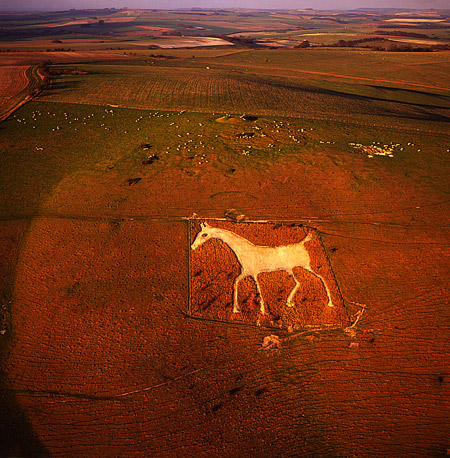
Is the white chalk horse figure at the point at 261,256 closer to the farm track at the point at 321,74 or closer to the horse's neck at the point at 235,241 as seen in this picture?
the horse's neck at the point at 235,241

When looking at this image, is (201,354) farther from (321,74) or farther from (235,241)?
(321,74)

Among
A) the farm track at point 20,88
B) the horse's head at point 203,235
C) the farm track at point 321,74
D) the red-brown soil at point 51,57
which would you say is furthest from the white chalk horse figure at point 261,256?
the red-brown soil at point 51,57

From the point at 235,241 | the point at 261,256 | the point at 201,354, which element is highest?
the point at 235,241

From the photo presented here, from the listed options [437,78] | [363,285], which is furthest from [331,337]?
[437,78]

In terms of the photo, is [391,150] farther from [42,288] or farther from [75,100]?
[75,100]

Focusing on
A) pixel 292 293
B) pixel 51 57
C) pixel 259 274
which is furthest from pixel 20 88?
pixel 292 293

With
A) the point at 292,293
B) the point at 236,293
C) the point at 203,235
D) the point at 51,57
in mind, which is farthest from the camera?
the point at 51,57

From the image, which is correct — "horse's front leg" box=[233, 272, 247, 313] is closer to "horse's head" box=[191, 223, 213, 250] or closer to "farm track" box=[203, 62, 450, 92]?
"horse's head" box=[191, 223, 213, 250]
